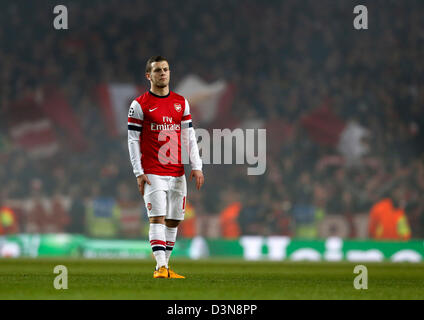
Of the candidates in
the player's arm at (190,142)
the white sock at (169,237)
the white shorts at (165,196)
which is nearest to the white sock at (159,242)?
the white shorts at (165,196)

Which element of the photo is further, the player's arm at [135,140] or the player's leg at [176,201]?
the player's leg at [176,201]

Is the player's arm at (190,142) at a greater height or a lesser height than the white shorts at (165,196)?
greater

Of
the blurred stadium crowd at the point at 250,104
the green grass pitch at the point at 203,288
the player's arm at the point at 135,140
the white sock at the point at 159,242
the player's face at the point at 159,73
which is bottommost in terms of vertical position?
the green grass pitch at the point at 203,288

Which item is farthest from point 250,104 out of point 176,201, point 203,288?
point 203,288

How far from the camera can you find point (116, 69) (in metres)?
25.8

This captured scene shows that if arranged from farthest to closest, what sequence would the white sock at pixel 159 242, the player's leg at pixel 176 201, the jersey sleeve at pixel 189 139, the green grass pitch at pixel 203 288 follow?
the jersey sleeve at pixel 189 139, the player's leg at pixel 176 201, the white sock at pixel 159 242, the green grass pitch at pixel 203 288

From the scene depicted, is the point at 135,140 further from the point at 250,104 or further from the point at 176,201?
the point at 250,104

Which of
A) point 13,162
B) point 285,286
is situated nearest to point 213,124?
point 13,162

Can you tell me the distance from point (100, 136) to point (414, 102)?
9.42 meters

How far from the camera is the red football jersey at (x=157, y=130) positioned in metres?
7.95

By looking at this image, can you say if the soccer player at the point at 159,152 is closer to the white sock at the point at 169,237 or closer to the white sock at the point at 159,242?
the white sock at the point at 159,242

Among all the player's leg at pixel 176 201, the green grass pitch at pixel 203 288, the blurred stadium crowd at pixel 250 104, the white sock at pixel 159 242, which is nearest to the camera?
the green grass pitch at pixel 203 288
